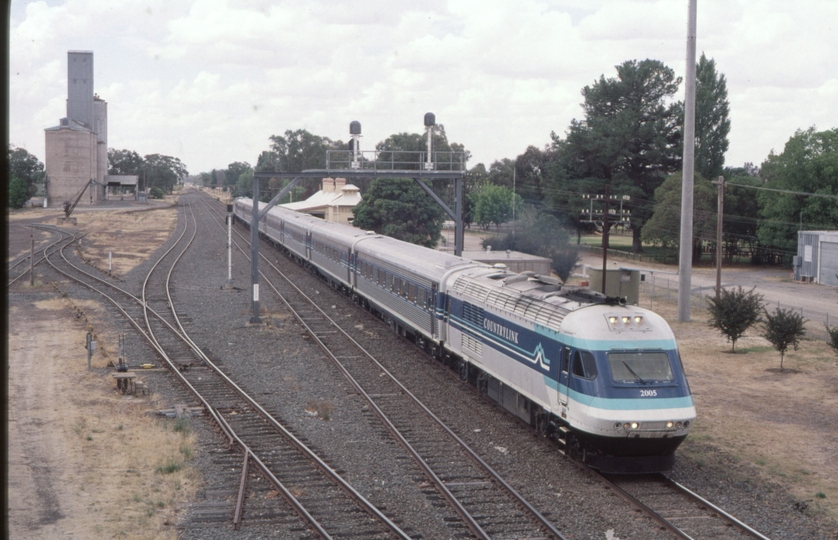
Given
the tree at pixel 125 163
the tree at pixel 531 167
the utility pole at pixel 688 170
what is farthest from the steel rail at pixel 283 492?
the tree at pixel 125 163

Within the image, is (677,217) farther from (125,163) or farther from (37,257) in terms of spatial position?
(125,163)

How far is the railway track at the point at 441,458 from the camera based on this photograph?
12141mm

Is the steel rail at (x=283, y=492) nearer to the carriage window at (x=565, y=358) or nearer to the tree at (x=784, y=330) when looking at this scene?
the carriage window at (x=565, y=358)

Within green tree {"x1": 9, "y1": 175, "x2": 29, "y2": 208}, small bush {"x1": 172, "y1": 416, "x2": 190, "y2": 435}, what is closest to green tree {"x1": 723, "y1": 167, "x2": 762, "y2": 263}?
small bush {"x1": 172, "y1": 416, "x2": 190, "y2": 435}

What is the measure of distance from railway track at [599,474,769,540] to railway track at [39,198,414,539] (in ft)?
12.7

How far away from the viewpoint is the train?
13625 mm

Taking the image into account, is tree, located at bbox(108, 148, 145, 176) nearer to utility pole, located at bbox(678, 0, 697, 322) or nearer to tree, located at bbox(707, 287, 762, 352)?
utility pole, located at bbox(678, 0, 697, 322)

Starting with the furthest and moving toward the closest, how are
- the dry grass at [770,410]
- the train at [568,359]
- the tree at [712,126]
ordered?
the tree at [712,126] → the dry grass at [770,410] → the train at [568,359]

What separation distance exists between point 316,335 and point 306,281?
Result: 15521mm

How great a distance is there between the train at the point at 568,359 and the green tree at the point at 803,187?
156ft

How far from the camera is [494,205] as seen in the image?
9250 centimetres

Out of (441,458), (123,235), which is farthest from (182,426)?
(123,235)

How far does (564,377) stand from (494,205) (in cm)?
7875

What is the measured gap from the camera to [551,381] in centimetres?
1504
